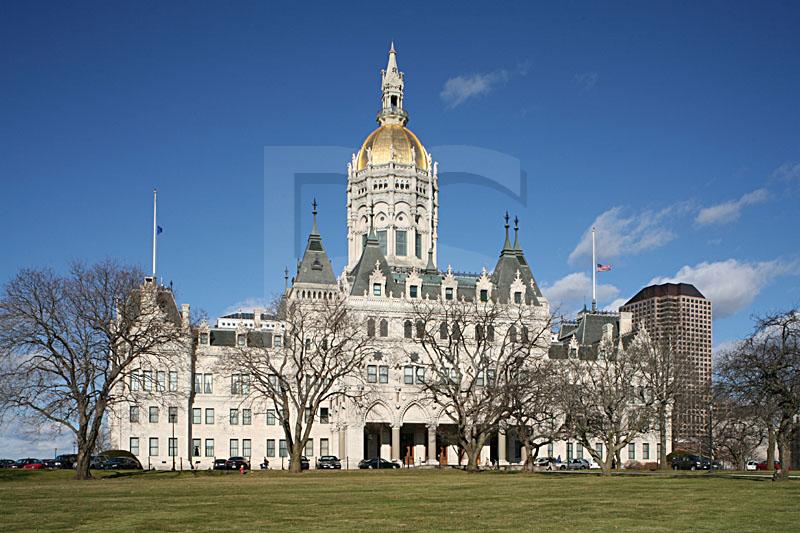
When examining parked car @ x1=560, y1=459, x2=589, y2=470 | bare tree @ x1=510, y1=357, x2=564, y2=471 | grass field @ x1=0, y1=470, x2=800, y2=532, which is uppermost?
bare tree @ x1=510, y1=357, x2=564, y2=471

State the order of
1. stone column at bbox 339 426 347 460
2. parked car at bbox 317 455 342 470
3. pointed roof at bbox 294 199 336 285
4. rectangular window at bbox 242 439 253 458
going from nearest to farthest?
1. parked car at bbox 317 455 342 470
2. stone column at bbox 339 426 347 460
3. rectangular window at bbox 242 439 253 458
4. pointed roof at bbox 294 199 336 285

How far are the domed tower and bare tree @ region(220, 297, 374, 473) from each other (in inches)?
912

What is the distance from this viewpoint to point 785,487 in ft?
170

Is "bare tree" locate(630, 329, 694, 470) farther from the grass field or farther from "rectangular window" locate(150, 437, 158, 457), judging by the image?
"rectangular window" locate(150, 437, 158, 457)

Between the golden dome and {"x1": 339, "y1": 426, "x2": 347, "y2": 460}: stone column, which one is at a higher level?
the golden dome

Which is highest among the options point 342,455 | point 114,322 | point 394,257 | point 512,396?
point 394,257

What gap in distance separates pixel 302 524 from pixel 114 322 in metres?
43.3

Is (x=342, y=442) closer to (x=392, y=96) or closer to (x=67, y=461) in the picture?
(x=67, y=461)

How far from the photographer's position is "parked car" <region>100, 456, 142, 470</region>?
8778cm

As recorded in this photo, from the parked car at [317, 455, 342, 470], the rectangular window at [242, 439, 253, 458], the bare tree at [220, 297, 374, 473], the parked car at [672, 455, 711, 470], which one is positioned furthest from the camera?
the rectangular window at [242, 439, 253, 458]

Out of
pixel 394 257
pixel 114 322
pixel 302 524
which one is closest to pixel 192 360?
pixel 394 257

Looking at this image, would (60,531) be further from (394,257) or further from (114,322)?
(394,257)

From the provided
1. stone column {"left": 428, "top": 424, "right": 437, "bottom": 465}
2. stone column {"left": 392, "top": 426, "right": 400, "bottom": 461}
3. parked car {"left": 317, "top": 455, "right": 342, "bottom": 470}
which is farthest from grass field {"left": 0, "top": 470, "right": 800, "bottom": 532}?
stone column {"left": 428, "top": 424, "right": 437, "bottom": 465}

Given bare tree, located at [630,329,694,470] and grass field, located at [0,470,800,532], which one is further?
bare tree, located at [630,329,694,470]
